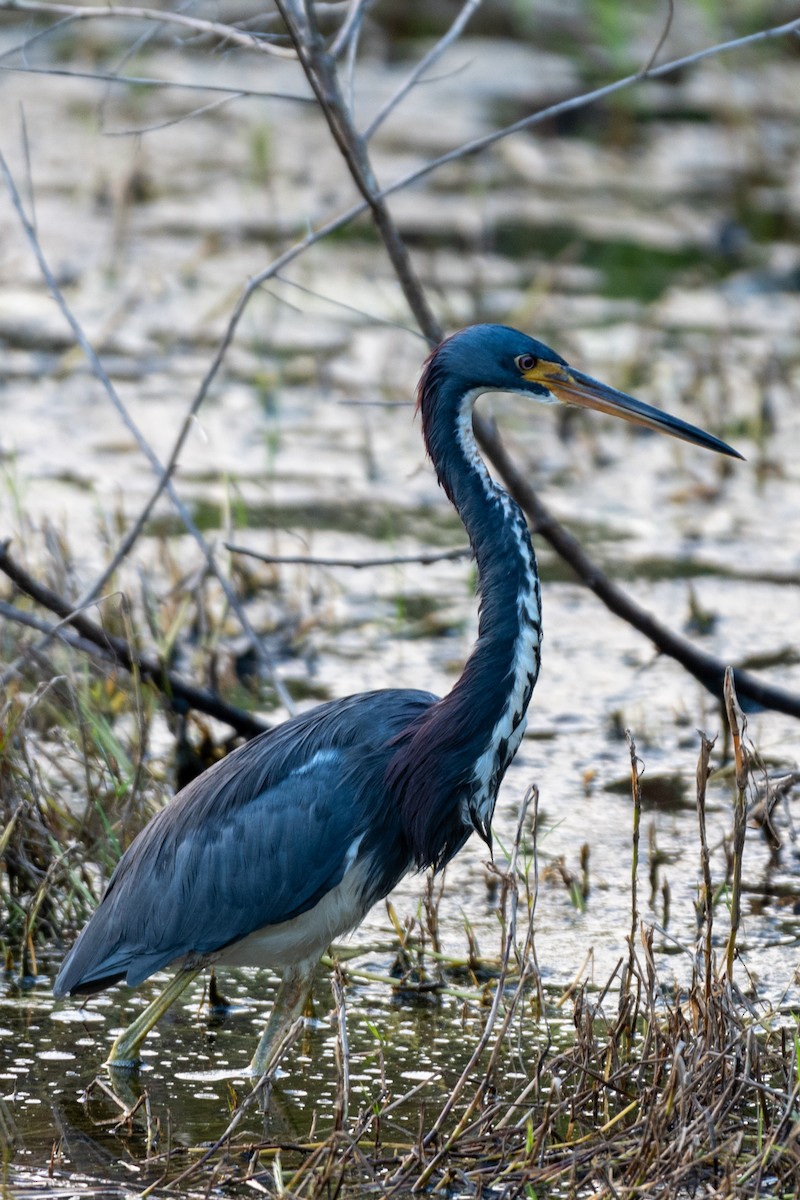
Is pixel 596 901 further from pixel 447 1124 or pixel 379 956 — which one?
pixel 447 1124

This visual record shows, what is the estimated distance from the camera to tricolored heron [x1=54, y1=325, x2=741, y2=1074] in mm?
3920

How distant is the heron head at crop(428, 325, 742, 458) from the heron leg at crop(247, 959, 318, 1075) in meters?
1.33

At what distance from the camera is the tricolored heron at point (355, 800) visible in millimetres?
3920

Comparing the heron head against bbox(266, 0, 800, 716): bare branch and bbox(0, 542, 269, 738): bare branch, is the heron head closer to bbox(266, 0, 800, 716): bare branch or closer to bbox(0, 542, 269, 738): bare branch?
bbox(266, 0, 800, 716): bare branch

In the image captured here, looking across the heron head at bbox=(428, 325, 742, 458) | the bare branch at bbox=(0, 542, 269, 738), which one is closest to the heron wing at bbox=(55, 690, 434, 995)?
the bare branch at bbox=(0, 542, 269, 738)

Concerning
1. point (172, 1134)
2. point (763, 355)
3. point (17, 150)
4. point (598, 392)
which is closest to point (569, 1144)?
point (172, 1134)

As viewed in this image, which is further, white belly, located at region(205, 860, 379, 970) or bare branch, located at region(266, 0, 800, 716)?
bare branch, located at region(266, 0, 800, 716)

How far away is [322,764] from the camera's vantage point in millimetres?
4039

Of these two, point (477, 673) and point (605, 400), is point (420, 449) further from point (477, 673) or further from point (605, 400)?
point (477, 673)

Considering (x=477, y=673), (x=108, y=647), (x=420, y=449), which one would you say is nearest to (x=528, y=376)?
(x=477, y=673)

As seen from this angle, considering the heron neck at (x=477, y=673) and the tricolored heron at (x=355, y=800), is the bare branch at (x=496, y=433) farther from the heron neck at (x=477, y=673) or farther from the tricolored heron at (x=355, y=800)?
the heron neck at (x=477, y=673)

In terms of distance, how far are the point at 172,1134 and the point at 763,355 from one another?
6623mm

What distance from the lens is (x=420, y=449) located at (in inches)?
337

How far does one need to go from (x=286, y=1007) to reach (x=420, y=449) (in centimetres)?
480
